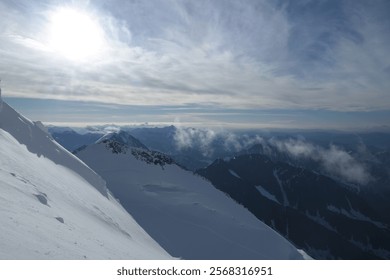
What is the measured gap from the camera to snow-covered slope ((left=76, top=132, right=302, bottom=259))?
6588cm

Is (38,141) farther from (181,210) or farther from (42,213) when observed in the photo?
(181,210)

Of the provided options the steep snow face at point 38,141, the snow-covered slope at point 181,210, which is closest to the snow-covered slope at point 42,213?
the steep snow face at point 38,141

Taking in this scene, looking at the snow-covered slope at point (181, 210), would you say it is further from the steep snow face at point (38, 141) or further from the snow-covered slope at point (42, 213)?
the snow-covered slope at point (42, 213)

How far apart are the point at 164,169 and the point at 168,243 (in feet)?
180

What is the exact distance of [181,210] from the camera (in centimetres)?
8188

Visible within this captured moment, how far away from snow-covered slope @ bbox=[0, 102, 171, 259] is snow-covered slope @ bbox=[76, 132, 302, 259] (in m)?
20.6

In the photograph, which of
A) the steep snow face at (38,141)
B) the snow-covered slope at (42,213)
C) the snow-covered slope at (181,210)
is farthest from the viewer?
the snow-covered slope at (181,210)

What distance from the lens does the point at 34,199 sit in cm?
2888

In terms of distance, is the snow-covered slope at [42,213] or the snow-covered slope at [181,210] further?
the snow-covered slope at [181,210]

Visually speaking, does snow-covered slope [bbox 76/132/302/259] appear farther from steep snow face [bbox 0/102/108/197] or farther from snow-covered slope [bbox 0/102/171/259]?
snow-covered slope [bbox 0/102/171/259]

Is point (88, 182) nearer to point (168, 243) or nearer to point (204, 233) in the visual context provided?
point (168, 243)

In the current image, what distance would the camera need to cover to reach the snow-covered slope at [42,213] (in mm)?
18375

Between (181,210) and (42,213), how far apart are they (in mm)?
57912

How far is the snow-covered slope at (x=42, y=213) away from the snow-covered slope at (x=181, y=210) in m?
20.6
